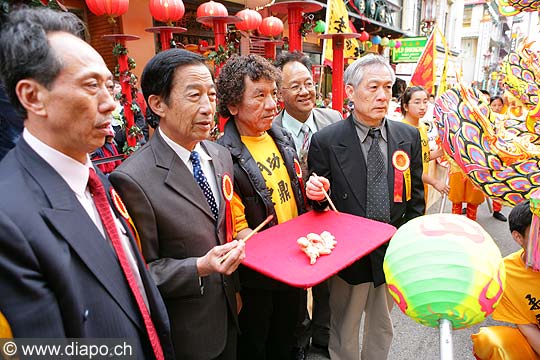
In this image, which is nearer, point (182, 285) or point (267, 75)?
point (182, 285)

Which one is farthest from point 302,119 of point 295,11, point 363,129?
point 295,11

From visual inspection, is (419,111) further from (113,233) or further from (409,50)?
(409,50)

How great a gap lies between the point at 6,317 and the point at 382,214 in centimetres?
174

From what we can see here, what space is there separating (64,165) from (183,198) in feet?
1.74

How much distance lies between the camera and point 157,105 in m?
A: 1.49

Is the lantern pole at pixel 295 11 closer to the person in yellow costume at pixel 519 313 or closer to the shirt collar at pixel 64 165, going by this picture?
the person in yellow costume at pixel 519 313

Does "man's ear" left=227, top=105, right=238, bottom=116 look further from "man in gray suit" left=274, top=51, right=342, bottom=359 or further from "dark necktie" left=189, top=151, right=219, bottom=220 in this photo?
"man in gray suit" left=274, top=51, right=342, bottom=359

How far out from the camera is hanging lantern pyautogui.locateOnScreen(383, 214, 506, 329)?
0.71 m

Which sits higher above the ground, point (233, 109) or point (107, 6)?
point (107, 6)

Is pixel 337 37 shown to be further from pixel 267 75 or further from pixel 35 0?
pixel 35 0

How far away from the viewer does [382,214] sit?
1.99 meters

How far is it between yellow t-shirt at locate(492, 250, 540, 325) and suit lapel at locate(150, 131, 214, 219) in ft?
5.93

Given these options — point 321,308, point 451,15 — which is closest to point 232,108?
point 321,308

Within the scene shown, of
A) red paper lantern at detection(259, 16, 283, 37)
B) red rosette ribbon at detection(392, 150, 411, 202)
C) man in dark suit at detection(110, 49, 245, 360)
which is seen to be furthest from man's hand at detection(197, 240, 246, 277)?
red paper lantern at detection(259, 16, 283, 37)
